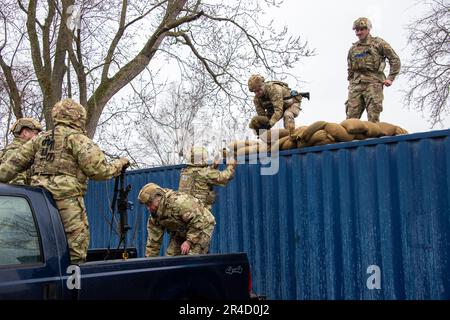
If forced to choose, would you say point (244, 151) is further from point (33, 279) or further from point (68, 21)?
point (68, 21)

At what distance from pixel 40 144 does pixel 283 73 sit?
368 inches

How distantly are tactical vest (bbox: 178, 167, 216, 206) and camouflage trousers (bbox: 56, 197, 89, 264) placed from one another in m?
2.29

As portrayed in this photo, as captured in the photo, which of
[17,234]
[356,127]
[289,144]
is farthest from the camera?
[289,144]

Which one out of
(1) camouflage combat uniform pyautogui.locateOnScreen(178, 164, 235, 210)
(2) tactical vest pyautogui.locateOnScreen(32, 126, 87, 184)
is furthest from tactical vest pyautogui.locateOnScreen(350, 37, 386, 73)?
(2) tactical vest pyautogui.locateOnScreen(32, 126, 87, 184)

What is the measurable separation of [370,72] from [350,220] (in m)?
2.32

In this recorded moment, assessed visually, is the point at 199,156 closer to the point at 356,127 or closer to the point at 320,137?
the point at 320,137

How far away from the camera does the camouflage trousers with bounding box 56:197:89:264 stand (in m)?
→ 3.73

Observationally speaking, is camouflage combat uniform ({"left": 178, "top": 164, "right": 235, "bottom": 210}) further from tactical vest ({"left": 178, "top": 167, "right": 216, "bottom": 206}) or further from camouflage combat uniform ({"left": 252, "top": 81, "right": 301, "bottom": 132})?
camouflage combat uniform ({"left": 252, "top": 81, "right": 301, "bottom": 132})

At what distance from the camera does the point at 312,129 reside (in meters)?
5.44

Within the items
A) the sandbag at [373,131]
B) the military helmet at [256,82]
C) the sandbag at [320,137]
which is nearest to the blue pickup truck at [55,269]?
the sandbag at [320,137]

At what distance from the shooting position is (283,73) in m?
12.8

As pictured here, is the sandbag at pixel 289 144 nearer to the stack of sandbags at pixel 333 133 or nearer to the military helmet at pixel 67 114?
the stack of sandbags at pixel 333 133

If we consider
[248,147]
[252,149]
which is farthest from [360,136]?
[248,147]

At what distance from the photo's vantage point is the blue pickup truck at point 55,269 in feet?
9.91
